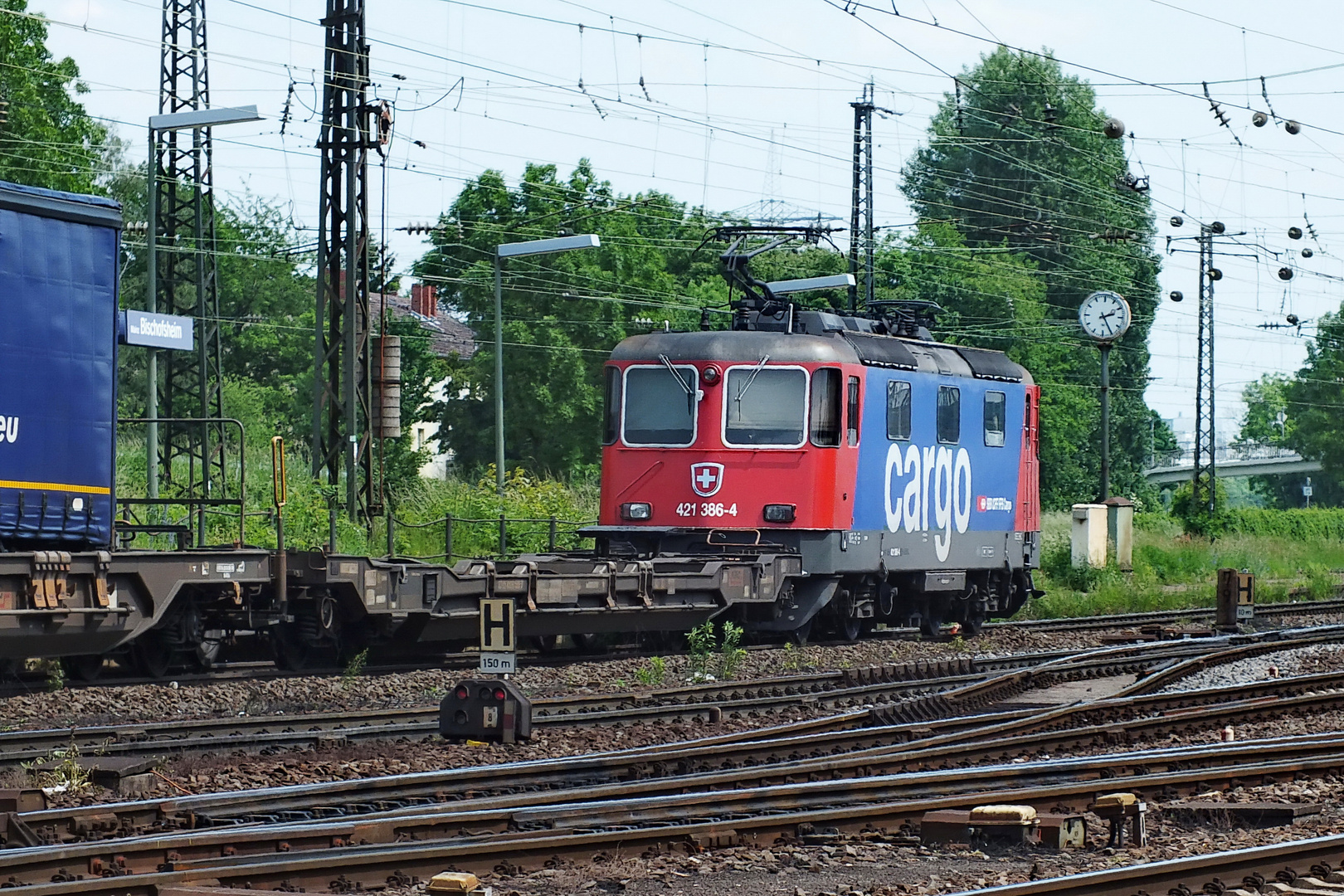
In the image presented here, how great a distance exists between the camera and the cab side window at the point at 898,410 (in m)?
19.3

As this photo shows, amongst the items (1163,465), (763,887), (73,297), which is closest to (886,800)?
(763,887)

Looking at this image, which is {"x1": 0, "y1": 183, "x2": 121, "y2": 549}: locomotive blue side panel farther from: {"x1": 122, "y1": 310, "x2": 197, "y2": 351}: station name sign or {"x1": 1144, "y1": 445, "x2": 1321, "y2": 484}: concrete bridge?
{"x1": 1144, "y1": 445, "x2": 1321, "y2": 484}: concrete bridge

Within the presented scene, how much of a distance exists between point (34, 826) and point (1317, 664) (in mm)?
13535

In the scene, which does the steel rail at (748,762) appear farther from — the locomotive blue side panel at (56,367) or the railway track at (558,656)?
the locomotive blue side panel at (56,367)

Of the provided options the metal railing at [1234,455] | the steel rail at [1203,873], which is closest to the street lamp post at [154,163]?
the steel rail at [1203,873]

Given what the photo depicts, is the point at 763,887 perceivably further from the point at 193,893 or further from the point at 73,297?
the point at 73,297

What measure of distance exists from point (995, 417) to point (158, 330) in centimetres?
1046

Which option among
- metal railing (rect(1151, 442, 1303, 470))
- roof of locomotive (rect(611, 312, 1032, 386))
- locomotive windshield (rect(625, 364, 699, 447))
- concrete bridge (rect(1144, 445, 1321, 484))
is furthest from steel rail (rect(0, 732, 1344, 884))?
metal railing (rect(1151, 442, 1303, 470))

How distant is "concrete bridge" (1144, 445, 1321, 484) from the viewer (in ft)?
338

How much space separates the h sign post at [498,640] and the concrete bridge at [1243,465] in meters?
92.4

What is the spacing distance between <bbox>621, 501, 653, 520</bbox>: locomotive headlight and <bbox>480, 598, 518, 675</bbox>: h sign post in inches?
297

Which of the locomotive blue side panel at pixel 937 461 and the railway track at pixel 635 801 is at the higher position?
the locomotive blue side panel at pixel 937 461

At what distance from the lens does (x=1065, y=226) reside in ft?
254

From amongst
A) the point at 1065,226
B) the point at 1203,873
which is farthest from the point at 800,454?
the point at 1065,226
